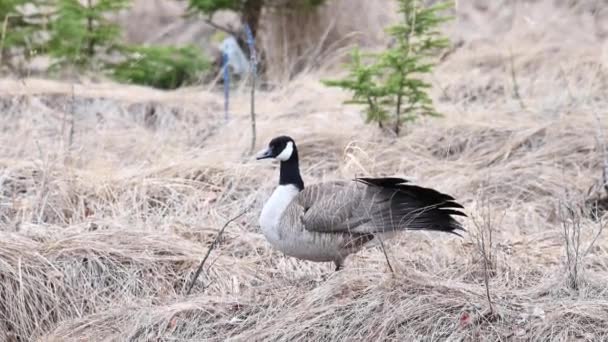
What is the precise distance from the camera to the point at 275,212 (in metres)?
4.29

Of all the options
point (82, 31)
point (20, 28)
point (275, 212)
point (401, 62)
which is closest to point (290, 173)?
point (275, 212)

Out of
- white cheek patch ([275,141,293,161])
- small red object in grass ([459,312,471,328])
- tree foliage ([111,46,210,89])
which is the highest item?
tree foliage ([111,46,210,89])

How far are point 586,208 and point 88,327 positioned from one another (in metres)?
2.94

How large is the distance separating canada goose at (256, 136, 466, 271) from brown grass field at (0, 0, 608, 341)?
0.54 feet

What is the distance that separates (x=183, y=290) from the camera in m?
4.66

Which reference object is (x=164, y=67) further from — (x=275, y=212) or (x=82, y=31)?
(x=275, y=212)

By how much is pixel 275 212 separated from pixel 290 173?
294mm

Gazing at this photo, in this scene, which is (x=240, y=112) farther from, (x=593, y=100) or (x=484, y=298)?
(x=484, y=298)

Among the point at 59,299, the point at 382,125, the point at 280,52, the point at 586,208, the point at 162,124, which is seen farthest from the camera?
the point at 280,52

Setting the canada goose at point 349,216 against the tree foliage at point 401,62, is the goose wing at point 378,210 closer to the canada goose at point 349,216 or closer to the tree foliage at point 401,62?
the canada goose at point 349,216

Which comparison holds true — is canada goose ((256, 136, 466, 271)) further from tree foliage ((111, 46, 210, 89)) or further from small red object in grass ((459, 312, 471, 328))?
tree foliage ((111, 46, 210, 89))

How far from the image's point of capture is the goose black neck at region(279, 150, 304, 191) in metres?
4.51

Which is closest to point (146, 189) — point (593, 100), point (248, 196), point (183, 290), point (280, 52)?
point (248, 196)

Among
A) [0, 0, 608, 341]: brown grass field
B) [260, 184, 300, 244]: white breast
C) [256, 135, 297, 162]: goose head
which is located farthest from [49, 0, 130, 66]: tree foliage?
[260, 184, 300, 244]: white breast
